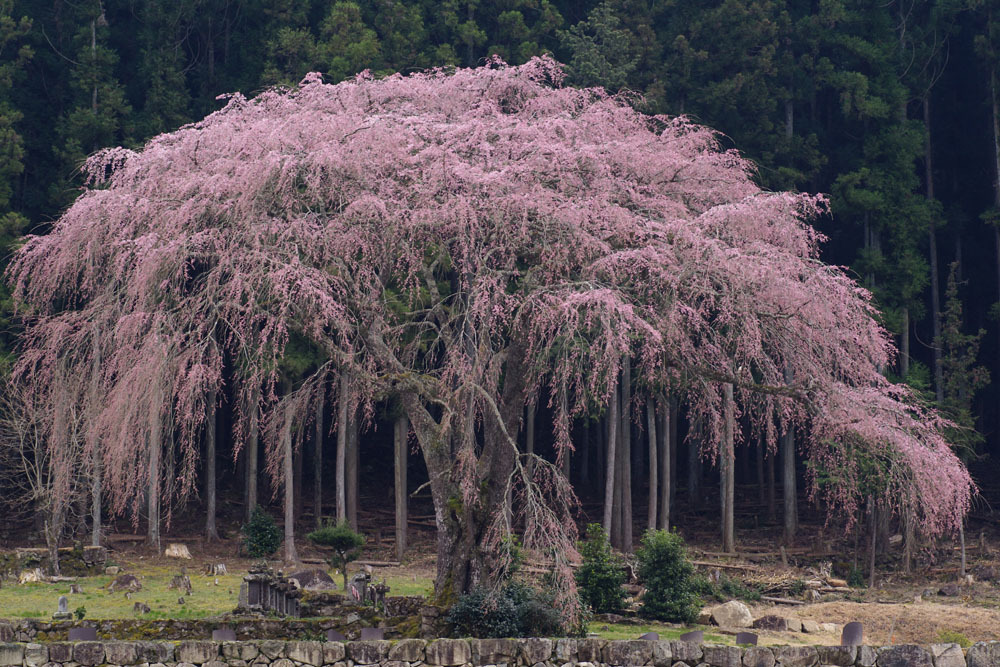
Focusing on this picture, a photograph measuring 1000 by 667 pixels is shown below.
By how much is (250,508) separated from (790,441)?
15398 millimetres

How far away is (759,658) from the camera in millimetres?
12008

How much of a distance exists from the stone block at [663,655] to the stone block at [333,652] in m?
3.51

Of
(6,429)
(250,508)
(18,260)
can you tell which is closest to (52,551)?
(6,429)

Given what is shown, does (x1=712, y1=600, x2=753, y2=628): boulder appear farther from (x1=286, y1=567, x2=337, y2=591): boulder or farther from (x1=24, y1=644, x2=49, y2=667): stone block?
(x1=24, y1=644, x2=49, y2=667): stone block

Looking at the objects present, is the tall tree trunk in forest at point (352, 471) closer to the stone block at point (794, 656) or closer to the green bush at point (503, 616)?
the green bush at point (503, 616)

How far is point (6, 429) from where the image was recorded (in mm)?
27266

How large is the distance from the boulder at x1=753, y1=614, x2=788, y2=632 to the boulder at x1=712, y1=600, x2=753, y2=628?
22cm

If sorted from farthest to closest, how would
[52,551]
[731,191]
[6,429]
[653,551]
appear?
[6,429] → [52,551] → [653,551] → [731,191]

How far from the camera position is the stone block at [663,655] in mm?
12219

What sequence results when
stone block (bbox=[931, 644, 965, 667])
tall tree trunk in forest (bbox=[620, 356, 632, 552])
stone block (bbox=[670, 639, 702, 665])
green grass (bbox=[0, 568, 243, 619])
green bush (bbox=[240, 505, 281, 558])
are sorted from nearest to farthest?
stone block (bbox=[931, 644, 965, 667]), stone block (bbox=[670, 639, 702, 665]), green grass (bbox=[0, 568, 243, 619]), green bush (bbox=[240, 505, 281, 558]), tall tree trunk in forest (bbox=[620, 356, 632, 552])

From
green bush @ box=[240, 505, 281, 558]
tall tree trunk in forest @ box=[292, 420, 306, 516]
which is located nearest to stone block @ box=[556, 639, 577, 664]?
green bush @ box=[240, 505, 281, 558]

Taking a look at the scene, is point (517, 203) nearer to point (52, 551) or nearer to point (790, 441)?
point (52, 551)

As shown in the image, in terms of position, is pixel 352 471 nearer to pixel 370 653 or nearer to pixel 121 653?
pixel 121 653

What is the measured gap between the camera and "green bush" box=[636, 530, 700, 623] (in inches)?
778
